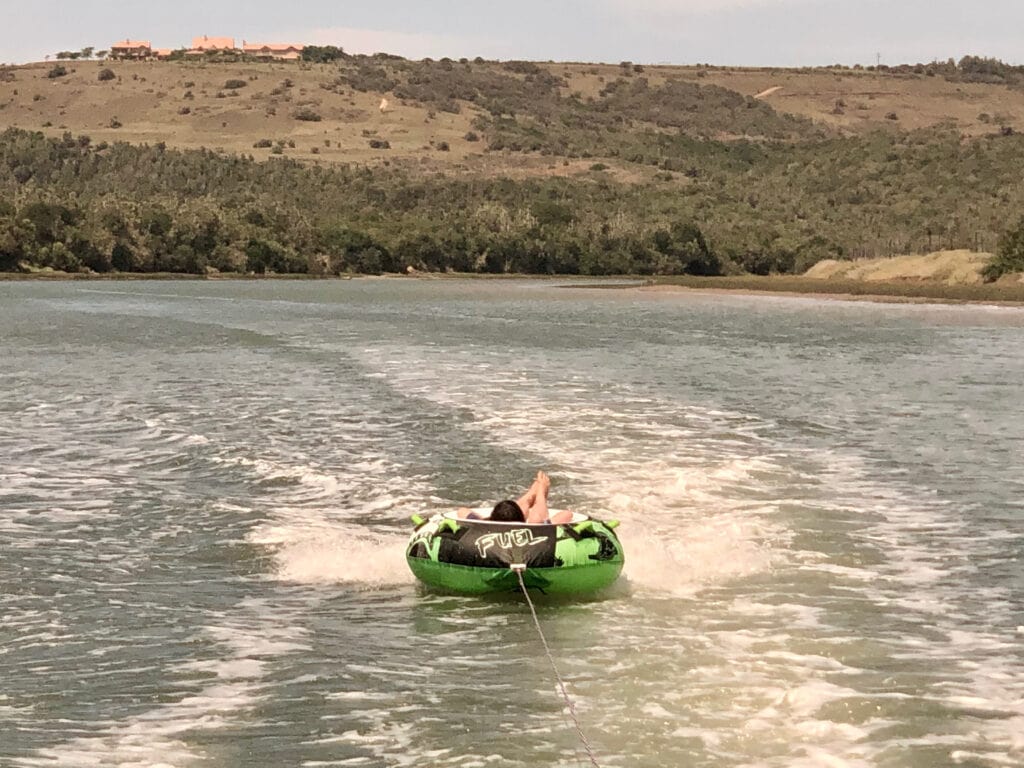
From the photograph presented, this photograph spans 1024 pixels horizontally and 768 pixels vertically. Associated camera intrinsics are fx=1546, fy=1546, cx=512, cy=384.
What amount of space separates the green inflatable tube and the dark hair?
0.17m

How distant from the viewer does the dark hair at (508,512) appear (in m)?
17.0

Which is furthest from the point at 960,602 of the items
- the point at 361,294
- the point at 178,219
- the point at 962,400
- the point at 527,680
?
the point at 178,219

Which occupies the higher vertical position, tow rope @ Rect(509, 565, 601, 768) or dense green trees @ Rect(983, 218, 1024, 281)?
dense green trees @ Rect(983, 218, 1024, 281)

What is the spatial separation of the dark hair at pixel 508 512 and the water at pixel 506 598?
3.20 ft

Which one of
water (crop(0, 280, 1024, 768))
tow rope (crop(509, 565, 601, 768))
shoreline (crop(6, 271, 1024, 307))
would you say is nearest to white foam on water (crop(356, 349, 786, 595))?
water (crop(0, 280, 1024, 768))

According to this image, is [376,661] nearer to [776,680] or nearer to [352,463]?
[776,680]

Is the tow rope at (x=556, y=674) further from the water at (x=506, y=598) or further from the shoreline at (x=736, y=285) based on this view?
the shoreline at (x=736, y=285)

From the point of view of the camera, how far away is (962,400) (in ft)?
132

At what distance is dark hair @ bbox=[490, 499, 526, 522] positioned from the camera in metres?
17.0

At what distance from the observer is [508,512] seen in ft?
55.9

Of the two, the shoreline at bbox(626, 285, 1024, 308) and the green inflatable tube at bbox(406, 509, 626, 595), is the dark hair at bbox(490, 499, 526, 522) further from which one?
the shoreline at bbox(626, 285, 1024, 308)

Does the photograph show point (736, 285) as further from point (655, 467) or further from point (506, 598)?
point (506, 598)

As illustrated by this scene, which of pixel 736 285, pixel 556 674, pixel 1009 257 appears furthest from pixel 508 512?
pixel 736 285

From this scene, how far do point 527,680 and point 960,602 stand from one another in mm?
5759
